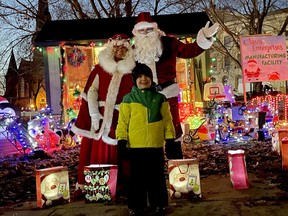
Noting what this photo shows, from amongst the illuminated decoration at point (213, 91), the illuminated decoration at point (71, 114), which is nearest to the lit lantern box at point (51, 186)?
the illuminated decoration at point (71, 114)

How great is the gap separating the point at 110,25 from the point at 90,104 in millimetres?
7899

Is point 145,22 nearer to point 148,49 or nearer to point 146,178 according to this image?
point 148,49

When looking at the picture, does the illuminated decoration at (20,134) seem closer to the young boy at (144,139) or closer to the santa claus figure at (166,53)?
the santa claus figure at (166,53)

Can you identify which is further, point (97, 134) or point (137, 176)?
point (97, 134)

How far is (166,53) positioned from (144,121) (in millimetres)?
1585

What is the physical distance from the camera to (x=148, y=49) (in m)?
5.09

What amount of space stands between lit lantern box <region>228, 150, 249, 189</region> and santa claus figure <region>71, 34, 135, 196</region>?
4.56 feet

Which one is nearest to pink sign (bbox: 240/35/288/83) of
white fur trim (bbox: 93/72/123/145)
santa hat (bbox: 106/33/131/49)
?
santa hat (bbox: 106/33/131/49)

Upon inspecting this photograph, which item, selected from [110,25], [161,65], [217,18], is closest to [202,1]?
[217,18]

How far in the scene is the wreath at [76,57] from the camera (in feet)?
40.4

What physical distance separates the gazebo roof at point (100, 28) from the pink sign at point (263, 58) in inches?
67.0

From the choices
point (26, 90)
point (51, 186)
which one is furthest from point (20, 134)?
point (26, 90)

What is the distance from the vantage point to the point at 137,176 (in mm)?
3938

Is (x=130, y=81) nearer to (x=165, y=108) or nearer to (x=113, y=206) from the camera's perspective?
(x=165, y=108)
